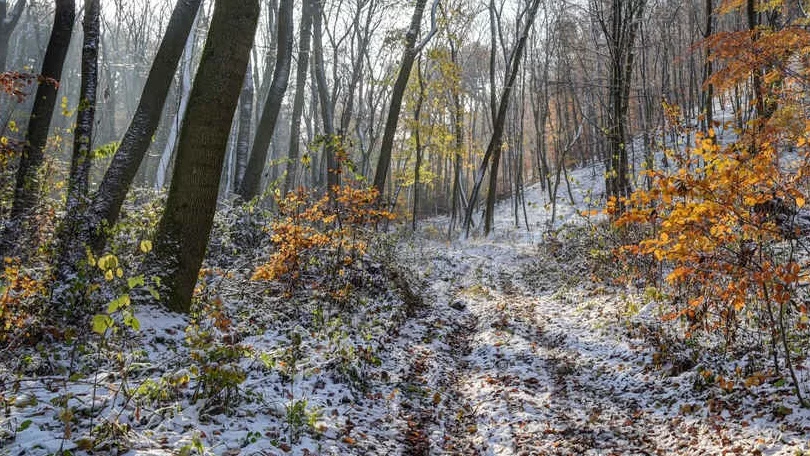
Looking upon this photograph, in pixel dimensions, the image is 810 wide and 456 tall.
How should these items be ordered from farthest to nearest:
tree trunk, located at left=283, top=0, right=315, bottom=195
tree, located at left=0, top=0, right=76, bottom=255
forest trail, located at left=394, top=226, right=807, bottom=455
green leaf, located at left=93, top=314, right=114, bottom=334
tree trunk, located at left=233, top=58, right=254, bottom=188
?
tree trunk, located at left=283, top=0, right=315, bottom=195 < tree trunk, located at left=233, top=58, right=254, bottom=188 < tree, located at left=0, top=0, right=76, bottom=255 < forest trail, located at left=394, top=226, right=807, bottom=455 < green leaf, located at left=93, top=314, right=114, bottom=334

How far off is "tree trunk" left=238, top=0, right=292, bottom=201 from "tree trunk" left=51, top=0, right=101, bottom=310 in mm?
4096

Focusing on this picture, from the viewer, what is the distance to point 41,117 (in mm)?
7508

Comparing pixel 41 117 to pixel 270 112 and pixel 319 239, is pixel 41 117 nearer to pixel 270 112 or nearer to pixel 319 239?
pixel 270 112

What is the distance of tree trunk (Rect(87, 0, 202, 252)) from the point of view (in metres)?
6.58

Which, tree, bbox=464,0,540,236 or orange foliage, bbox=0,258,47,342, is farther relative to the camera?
tree, bbox=464,0,540,236

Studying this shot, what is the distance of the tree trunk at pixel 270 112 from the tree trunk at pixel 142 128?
3290mm

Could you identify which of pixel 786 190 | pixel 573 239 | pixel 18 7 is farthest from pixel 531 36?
pixel 786 190

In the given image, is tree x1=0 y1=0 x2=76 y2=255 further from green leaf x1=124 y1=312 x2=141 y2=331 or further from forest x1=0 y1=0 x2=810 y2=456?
green leaf x1=124 y1=312 x2=141 y2=331

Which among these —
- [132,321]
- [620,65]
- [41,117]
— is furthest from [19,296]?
[620,65]

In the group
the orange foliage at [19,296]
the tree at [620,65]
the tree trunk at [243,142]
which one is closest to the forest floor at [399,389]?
the orange foliage at [19,296]

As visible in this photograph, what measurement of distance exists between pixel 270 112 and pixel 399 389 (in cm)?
783

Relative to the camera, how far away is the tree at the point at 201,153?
550 cm

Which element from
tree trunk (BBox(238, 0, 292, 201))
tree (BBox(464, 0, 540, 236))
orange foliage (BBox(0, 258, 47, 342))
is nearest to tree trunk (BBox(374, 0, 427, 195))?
tree trunk (BBox(238, 0, 292, 201))

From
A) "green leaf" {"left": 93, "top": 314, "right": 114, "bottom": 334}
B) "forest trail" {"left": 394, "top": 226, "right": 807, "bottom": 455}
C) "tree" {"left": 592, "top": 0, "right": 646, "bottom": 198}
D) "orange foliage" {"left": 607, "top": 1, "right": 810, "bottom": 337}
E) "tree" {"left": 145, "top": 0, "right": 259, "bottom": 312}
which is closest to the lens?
"green leaf" {"left": 93, "top": 314, "right": 114, "bottom": 334}
